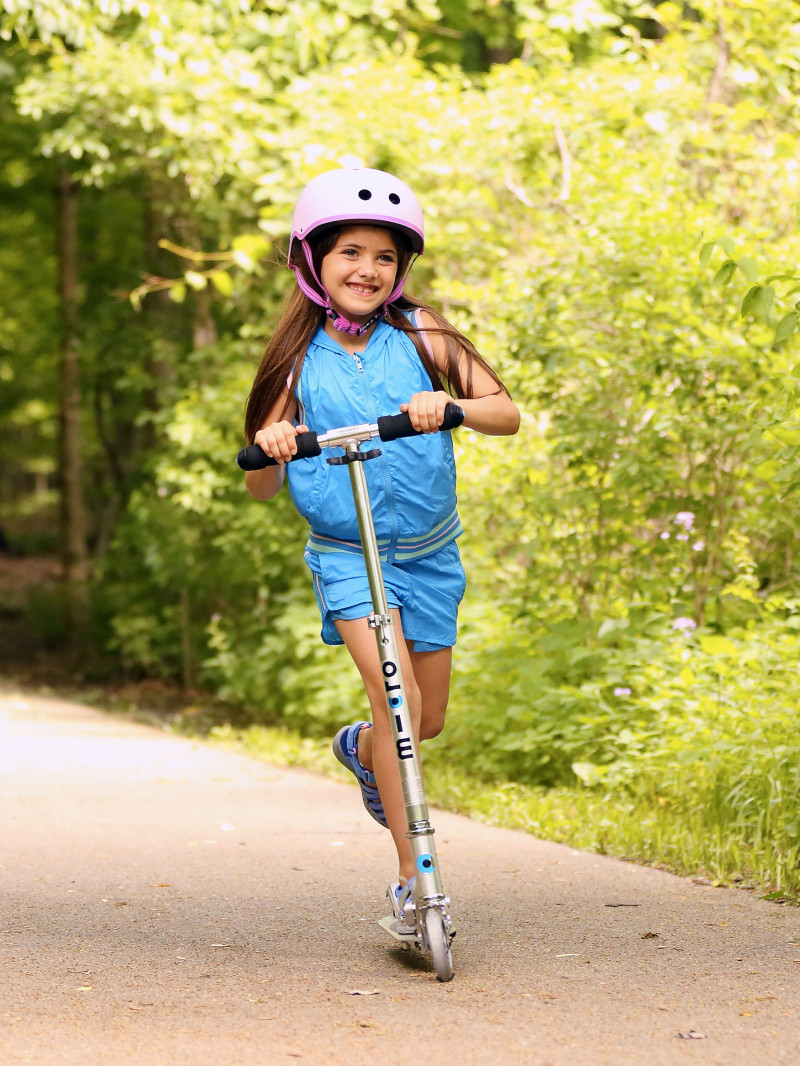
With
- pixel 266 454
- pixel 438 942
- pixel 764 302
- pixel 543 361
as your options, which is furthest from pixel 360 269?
pixel 543 361

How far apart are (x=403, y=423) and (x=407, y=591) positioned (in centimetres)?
58

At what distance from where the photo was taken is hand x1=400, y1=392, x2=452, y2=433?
3.38 metres

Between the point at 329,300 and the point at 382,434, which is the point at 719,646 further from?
Result: the point at 382,434

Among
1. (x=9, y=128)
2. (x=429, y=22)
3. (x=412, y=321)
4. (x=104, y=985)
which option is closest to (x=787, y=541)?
(x=412, y=321)

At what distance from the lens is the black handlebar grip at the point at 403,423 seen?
3410 mm

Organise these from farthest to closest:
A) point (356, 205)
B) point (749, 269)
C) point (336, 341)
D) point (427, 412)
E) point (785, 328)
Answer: point (785, 328) → point (749, 269) → point (336, 341) → point (356, 205) → point (427, 412)

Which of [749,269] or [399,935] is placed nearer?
[399,935]

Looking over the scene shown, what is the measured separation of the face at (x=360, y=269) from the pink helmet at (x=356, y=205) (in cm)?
4

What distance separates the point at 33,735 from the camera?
9.86 m

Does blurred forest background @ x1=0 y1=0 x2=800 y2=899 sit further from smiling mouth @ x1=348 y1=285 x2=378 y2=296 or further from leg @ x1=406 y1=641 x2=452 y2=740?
leg @ x1=406 y1=641 x2=452 y2=740

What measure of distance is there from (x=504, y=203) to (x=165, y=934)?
6.84m

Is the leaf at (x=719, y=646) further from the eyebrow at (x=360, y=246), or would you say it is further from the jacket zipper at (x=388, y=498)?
the eyebrow at (x=360, y=246)

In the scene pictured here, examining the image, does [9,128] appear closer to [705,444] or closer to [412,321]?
[705,444]

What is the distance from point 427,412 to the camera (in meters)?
3.38
